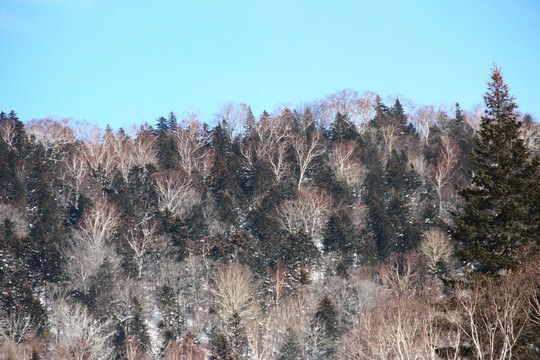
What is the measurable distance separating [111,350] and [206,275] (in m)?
12.2

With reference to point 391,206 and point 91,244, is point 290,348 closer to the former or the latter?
point 91,244

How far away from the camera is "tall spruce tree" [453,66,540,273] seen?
1979 cm

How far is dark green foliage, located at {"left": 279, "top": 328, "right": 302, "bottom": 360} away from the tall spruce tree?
26.6 meters

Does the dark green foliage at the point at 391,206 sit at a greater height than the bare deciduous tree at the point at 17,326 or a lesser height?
greater

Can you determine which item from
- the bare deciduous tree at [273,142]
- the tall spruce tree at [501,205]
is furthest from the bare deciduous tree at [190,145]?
the tall spruce tree at [501,205]

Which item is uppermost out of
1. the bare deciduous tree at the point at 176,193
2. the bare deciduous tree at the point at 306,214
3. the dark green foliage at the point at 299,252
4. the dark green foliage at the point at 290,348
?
the bare deciduous tree at the point at 176,193

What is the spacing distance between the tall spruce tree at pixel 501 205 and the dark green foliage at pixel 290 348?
2655cm

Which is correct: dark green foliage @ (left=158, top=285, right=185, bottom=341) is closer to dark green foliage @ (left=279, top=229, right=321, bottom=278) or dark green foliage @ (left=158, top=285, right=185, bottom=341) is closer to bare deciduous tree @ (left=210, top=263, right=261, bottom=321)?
bare deciduous tree @ (left=210, top=263, right=261, bottom=321)

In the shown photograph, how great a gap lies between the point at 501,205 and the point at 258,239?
43772 mm

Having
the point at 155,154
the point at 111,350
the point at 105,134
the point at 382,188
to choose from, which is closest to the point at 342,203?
the point at 382,188

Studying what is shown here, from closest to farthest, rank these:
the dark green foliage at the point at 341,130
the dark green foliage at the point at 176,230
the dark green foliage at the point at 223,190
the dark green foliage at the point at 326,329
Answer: the dark green foliage at the point at 326,329
the dark green foliage at the point at 176,230
the dark green foliage at the point at 223,190
the dark green foliage at the point at 341,130

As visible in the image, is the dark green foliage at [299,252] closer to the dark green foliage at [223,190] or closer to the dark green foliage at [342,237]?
the dark green foliage at [342,237]

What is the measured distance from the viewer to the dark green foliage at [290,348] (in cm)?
4472

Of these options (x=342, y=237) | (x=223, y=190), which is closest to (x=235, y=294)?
(x=342, y=237)
